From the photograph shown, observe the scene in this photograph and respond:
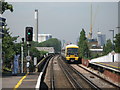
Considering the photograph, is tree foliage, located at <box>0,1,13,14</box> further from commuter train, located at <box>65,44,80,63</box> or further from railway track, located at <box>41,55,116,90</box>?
commuter train, located at <box>65,44,80,63</box>

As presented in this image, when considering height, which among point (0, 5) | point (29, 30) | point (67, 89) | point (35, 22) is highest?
point (35, 22)

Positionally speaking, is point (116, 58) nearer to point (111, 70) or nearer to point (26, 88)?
point (111, 70)

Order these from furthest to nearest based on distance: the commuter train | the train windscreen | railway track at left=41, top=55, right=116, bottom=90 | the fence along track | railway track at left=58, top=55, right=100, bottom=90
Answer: the train windscreen → the commuter train → the fence along track → railway track at left=41, top=55, right=116, bottom=90 → railway track at left=58, top=55, right=100, bottom=90

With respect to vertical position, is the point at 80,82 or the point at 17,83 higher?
the point at 17,83

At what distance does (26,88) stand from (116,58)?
33.8 m

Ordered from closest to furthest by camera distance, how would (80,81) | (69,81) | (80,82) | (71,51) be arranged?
(80,82) < (69,81) < (80,81) < (71,51)

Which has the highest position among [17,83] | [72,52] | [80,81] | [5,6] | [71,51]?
[5,6]

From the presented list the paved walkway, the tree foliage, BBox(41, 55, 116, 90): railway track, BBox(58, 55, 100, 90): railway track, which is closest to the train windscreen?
BBox(41, 55, 116, 90): railway track

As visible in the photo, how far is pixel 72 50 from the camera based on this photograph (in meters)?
45.1

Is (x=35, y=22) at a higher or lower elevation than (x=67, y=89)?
higher

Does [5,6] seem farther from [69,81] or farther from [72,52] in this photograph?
[72,52]

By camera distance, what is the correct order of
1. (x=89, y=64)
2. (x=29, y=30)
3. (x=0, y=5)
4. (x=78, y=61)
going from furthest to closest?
(x=78, y=61) → (x=89, y=64) → (x=29, y=30) → (x=0, y=5)

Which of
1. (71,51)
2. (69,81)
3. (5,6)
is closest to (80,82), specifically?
(69,81)

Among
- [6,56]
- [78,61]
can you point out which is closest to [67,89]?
[6,56]
